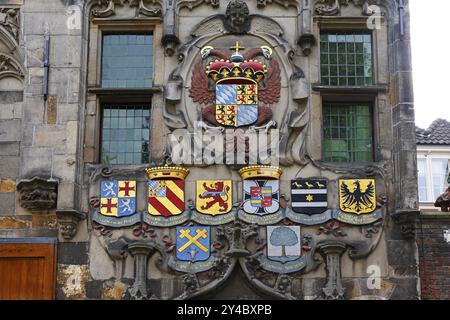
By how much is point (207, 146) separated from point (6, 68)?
164 inches

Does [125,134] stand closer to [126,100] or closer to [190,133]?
[126,100]

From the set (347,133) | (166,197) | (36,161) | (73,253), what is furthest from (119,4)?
(347,133)

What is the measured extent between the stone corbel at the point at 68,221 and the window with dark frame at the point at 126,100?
4.14ft

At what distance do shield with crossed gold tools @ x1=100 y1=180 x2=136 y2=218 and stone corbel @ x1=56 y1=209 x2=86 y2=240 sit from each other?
1.52 feet

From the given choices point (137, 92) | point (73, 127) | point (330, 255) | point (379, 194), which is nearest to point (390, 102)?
point (379, 194)

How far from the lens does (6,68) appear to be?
56.0 ft

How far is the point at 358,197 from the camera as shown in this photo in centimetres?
1598

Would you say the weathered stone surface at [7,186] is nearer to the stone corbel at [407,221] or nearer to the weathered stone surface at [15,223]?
the weathered stone surface at [15,223]

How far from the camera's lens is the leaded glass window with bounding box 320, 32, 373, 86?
16.9 meters

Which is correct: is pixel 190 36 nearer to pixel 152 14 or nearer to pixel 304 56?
pixel 152 14

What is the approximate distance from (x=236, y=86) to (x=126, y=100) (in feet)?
6.86

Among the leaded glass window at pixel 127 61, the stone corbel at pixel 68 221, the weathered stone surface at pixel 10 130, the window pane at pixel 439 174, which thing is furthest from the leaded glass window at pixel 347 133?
the window pane at pixel 439 174

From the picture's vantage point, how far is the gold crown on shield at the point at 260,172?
1602 cm

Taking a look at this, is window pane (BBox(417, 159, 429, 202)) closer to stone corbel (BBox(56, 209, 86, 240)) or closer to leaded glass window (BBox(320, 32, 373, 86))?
leaded glass window (BBox(320, 32, 373, 86))
